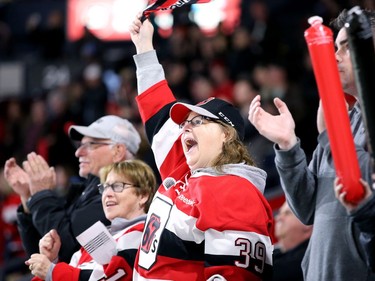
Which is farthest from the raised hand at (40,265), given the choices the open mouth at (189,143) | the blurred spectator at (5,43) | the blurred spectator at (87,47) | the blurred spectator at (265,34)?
the blurred spectator at (5,43)

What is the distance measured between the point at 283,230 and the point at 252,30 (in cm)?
588

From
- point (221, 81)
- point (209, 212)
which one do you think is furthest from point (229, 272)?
point (221, 81)

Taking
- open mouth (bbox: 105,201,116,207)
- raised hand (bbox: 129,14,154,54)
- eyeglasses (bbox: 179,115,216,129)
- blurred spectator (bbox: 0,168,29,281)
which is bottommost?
blurred spectator (bbox: 0,168,29,281)

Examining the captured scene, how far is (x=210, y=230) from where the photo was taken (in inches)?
132

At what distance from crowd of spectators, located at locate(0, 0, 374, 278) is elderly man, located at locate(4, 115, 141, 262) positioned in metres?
1.58

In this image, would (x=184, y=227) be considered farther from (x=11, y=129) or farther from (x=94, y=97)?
(x=11, y=129)

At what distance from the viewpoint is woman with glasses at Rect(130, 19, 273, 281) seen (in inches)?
131

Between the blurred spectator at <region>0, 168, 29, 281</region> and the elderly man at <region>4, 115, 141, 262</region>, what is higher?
the elderly man at <region>4, 115, 141, 262</region>

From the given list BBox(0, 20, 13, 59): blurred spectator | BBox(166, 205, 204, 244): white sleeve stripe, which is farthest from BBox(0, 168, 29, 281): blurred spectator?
BBox(0, 20, 13, 59): blurred spectator

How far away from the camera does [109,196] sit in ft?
14.0

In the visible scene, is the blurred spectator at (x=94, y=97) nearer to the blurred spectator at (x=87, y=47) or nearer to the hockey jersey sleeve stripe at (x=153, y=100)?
the blurred spectator at (x=87, y=47)

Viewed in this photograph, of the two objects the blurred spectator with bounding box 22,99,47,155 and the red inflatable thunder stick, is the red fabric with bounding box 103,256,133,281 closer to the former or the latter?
the red inflatable thunder stick

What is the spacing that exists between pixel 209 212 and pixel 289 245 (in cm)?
198

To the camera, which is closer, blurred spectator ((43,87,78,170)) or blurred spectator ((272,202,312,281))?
blurred spectator ((272,202,312,281))
